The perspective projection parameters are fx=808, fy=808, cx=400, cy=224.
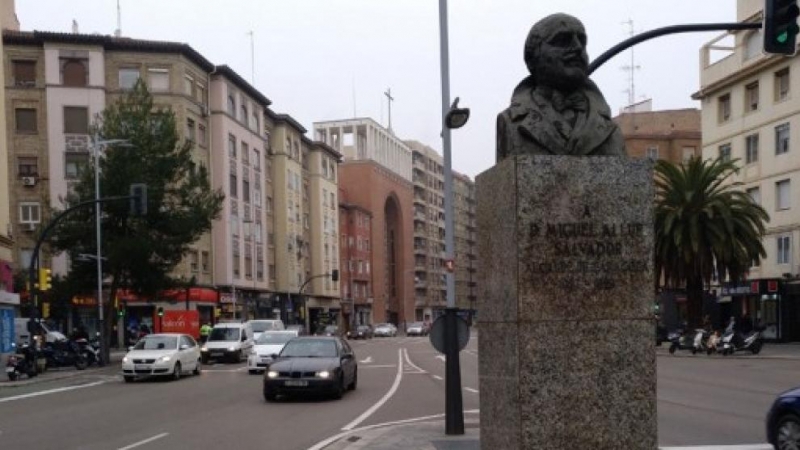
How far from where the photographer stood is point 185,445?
12.2 m

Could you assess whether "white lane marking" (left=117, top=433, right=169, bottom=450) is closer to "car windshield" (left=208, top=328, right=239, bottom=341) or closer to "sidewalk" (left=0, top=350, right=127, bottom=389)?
"sidewalk" (left=0, top=350, right=127, bottom=389)

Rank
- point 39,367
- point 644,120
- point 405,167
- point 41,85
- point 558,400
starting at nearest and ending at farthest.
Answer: point 558,400 → point 39,367 → point 41,85 → point 644,120 → point 405,167

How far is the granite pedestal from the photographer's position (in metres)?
5.85

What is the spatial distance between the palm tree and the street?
9.87 meters

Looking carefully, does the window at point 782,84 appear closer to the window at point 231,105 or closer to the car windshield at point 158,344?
the car windshield at point 158,344

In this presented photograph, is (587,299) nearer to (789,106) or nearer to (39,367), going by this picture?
(39,367)

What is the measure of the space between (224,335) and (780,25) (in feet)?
97.2

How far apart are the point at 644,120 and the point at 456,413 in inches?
2787

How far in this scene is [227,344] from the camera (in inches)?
1431

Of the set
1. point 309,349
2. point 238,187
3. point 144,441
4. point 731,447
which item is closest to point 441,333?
point 731,447

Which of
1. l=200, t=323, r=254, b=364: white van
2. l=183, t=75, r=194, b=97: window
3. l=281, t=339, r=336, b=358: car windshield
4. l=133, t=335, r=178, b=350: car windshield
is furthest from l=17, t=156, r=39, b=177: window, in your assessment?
l=281, t=339, r=336, b=358: car windshield

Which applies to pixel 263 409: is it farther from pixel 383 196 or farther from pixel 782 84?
pixel 383 196

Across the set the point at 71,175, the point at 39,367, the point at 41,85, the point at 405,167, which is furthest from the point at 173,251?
the point at 405,167

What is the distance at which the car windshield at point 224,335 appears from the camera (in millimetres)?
37031
